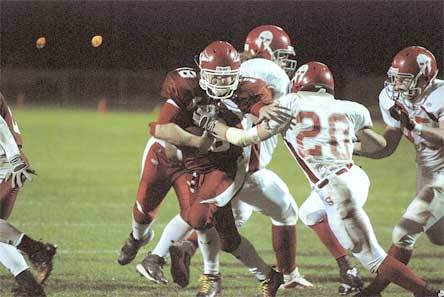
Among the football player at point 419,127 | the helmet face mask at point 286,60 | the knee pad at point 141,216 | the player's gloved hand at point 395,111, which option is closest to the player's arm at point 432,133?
the football player at point 419,127

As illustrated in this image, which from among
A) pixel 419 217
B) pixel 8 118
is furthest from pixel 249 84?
pixel 8 118

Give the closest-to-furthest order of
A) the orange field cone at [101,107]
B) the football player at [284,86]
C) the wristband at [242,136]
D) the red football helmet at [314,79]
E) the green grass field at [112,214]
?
1. the wristband at [242,136]
2. the red football helmet at [314,79]
3. the football player at [284,86]
4. the green grass field at [112,214]
5. the orange field cone at [101,107]

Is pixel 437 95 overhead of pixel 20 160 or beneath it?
overhead

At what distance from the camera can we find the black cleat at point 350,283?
441 centimetres

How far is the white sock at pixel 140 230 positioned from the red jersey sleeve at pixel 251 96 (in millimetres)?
948

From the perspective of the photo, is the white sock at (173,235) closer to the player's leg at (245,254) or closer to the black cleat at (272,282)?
the player's leg at (245,254)

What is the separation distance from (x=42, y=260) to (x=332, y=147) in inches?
58.5

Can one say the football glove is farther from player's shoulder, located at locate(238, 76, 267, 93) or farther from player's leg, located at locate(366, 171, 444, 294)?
player's shoulder, located at locate(238, 76, 267, 93)

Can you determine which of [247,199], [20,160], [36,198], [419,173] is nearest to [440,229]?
[419,173]

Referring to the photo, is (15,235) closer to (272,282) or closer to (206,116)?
(206,116)

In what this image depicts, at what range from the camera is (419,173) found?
4.51m

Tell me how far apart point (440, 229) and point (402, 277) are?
867mm

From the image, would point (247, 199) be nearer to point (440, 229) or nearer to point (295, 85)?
point (295, 85)

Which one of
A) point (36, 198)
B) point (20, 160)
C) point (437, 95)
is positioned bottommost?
point (36, 198)
